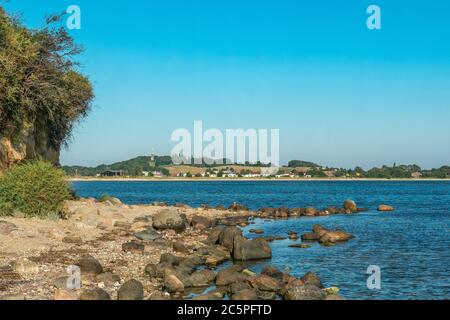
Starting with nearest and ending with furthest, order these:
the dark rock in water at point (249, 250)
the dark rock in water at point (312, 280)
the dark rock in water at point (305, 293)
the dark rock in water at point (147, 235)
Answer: the dark rock in water at point (305, 293) → the dark rock in water at point (312, 280) → the dark rock in water at point (249, 250) → the dark rock in water at point (147, 235)

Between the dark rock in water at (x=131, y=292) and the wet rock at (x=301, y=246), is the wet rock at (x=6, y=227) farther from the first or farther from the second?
the wet rock at (x=301, y=246)

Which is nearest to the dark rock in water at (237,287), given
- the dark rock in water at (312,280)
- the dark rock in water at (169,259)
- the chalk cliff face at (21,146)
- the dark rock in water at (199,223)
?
the dark rock in water at (312,280)

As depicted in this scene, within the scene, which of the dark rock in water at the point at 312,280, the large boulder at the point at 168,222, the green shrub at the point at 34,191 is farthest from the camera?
the large boulder at the point at 168,222

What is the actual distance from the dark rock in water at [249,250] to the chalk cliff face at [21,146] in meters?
14.6

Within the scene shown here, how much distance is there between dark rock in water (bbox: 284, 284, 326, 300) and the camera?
15766mm

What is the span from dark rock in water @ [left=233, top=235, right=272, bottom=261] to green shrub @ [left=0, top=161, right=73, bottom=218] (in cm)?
962

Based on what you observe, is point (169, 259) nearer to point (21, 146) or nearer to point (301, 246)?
point (301, 246)

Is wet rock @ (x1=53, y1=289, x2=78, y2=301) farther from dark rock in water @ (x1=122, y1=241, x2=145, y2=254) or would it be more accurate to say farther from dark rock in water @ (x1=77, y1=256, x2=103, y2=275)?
dark rock in water @ (x1=122, y1=241, x2=145, y2=254)

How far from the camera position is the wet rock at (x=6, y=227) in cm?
2125

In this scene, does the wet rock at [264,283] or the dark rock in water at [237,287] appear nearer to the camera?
the dark rock in water at [237,287]

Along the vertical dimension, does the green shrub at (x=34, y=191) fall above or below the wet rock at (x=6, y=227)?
above

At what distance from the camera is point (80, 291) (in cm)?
1450
